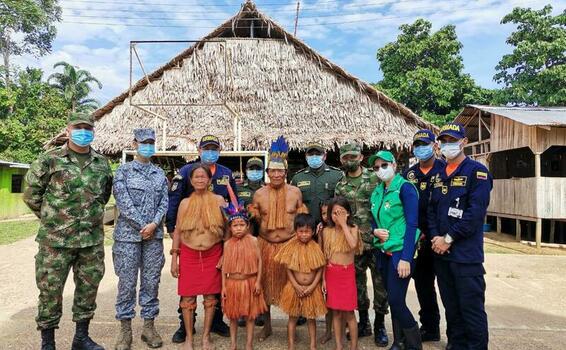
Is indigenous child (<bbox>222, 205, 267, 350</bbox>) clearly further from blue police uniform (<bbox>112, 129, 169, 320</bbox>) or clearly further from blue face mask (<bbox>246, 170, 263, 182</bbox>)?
blue face mask (<bbox>246, 170, 263, 182</bbox>)

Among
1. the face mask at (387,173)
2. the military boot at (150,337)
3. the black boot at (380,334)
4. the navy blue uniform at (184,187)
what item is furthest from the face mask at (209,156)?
the black boot at (380,334)

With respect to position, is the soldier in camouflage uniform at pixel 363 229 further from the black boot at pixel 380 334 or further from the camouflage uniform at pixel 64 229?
the camouflage uniform at pixel 64 229

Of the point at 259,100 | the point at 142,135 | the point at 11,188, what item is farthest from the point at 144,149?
the point at 11,188

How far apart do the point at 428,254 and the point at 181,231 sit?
2.47 m

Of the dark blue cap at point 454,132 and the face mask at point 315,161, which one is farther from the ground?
the dark blue cap at point 454,132

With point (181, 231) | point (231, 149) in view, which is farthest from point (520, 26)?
point (181, 231)

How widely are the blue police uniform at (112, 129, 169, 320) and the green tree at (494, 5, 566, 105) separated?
75.8 feet

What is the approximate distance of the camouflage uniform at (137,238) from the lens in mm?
3691

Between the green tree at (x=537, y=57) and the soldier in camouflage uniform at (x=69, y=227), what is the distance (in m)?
23.5

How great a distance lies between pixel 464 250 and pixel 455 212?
33cm

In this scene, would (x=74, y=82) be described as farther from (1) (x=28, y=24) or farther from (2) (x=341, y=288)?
(2) (x=341, y=288)

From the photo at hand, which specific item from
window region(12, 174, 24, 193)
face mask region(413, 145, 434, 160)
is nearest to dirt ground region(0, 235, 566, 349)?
face mask region(413, 145, 434, 160)

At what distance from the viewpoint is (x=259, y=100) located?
473 inches

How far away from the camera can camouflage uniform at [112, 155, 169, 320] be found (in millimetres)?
3691
